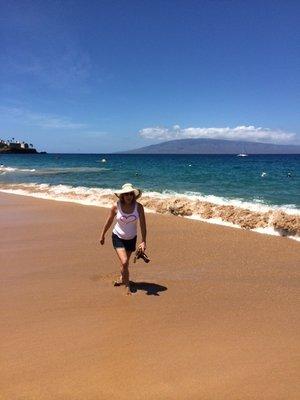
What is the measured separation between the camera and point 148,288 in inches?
219

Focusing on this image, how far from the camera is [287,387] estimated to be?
330cm

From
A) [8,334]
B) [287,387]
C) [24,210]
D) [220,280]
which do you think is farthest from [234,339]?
[24,210]

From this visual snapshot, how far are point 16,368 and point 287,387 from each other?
2250 millimetres

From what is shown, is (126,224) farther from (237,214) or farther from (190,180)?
(190,180)

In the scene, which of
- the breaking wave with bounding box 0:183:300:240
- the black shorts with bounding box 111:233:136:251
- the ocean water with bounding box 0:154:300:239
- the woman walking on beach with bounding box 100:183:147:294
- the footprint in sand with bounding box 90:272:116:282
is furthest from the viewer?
the ocean water with bounding box 0:154:300:239

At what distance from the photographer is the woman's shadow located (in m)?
5.40

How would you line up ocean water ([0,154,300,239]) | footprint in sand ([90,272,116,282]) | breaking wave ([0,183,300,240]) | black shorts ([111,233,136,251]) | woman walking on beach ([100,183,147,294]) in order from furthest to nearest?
ocean water ([0,154,300,239]), breaking wave ([0,183,300,240]), footprint in sand ([90,272,116,282]), black shorts ([111,233,136,251]), woman walking on beach ([100,183,147,294])

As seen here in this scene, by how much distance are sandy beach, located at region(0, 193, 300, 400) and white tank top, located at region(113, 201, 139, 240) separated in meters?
0.73

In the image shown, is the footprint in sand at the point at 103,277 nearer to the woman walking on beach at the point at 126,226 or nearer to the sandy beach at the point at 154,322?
the sandy beach at the point at 154,322

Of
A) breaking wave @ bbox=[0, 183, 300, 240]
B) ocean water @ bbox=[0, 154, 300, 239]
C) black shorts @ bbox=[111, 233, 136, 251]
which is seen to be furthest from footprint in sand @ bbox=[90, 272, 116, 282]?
ocean water @ bbox=[0, 154, 300, 239]

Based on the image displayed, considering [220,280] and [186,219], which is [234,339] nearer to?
[220,280]

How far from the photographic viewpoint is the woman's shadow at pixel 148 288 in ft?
17.7

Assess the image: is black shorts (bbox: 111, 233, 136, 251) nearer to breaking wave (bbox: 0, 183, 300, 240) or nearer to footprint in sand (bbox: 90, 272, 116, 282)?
footprint in sand (bbox: 90, 272, 116, 282)

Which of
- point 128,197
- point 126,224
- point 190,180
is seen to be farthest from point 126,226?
point 190,180
